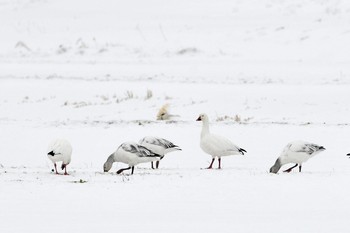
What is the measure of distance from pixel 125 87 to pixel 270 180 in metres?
17.1

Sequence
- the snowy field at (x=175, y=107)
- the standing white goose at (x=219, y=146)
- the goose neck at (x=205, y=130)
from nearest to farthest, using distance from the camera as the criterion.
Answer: the snowy field at (x=175, y=107), the standing white goose at (x=219, y=146), the goose neck at (x=205, y=130)

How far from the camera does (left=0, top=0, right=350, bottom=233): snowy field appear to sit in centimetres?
961

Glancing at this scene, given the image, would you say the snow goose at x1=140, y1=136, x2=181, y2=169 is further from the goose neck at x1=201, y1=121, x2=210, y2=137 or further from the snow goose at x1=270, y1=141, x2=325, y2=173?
the snow goose at x1=270, y1=141, x2=325, y2=173

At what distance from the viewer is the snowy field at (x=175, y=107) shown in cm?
961

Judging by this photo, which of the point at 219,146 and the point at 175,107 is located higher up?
the point at 175,107

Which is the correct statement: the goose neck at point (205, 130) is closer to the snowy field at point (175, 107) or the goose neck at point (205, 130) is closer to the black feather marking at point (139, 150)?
the snowy field at point (175, 107)

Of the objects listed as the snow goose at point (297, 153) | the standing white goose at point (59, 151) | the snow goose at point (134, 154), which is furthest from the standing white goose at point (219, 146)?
the standing white goose at point (59, 151)

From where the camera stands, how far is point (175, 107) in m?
23.7

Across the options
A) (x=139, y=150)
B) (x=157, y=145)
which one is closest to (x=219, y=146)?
(x=157, y=145)

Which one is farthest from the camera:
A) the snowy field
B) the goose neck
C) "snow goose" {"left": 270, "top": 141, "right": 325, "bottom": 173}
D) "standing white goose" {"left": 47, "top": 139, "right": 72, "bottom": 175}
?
the goose neck

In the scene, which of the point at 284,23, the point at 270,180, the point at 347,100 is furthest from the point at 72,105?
the point at 284,23

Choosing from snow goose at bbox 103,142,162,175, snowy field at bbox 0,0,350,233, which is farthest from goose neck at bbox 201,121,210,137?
snow goose at bbox 103,142,162,175

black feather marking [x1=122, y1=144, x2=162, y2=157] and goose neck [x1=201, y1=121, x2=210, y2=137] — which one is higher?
goose neck [x1=201, y1=121, x2=210, y2=137]

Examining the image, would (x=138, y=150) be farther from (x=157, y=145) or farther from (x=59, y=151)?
(x=59, y=151)
